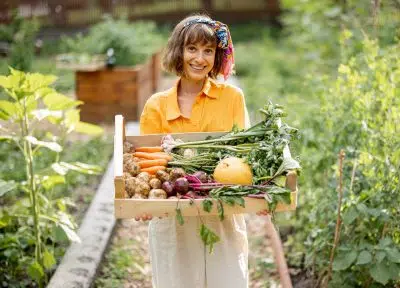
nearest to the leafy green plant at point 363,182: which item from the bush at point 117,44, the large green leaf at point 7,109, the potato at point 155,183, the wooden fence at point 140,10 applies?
the potato at point 155,183

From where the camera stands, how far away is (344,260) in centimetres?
445

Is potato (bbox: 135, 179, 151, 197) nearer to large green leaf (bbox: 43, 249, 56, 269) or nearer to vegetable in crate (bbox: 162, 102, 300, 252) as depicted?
vegetable in crate (bbox: 162, 102, 300, 252)

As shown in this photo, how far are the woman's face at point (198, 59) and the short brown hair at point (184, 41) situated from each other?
1.2 inches

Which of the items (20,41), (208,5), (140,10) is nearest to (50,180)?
(20,41)

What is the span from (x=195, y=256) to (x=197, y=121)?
751 millimetres

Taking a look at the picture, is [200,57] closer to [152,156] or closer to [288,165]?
[152,156]

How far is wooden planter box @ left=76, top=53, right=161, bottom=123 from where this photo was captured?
10.1 metres

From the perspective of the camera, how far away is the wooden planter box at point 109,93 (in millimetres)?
10125

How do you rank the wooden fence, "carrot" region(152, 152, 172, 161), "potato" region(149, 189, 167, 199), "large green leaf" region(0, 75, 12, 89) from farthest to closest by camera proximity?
the wooden fence → "large green leaf" region(0, 75, 12, 89) → "carrot" region(152, 152, 172, 161) → "potato" region(149, 189, 167, 199)

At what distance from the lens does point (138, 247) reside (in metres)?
6.20

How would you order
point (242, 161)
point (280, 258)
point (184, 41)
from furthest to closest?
1. point (280, 258)
2. point (184, 41)
3. point (242, 161)

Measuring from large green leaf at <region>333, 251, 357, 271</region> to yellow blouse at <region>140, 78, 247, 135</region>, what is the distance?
1.11m

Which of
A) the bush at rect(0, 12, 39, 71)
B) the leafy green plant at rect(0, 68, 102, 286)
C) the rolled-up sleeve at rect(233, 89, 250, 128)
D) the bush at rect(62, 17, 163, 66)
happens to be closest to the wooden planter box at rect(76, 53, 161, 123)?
the bush at rect(62, 17, 163, 66)

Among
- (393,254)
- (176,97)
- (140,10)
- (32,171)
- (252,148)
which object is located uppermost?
(176,97)
